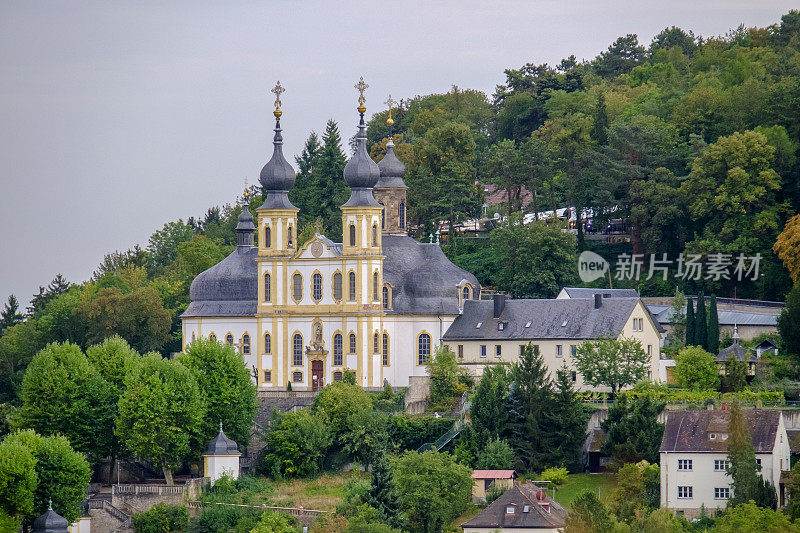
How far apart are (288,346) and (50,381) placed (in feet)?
43.8

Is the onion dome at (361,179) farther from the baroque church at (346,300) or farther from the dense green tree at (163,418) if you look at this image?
the dense green tree at (163,418)

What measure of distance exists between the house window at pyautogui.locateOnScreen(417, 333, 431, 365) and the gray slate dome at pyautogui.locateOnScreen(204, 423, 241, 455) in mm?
12812

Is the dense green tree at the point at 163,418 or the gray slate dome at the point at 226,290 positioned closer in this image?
the dense green tree at the point at 163,418

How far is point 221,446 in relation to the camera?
245ft

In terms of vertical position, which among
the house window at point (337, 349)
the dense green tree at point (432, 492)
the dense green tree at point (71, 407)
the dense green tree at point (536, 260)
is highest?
the dense green tree at point (536, 260)

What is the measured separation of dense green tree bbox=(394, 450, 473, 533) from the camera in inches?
2665

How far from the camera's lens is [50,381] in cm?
7650

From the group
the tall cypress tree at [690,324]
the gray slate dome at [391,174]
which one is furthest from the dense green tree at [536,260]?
the tall cypress tree at [690,324]

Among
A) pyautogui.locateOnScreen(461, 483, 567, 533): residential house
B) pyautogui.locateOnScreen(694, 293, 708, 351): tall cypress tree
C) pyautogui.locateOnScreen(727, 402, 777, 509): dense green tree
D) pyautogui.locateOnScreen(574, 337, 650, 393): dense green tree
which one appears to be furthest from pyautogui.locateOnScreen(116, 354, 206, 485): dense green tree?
pyautogui.locateOnScreen(694, 293, 708, 351): tall cypress tree

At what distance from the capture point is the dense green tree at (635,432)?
7119 centimetres

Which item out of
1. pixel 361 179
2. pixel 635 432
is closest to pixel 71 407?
pixel 361 179

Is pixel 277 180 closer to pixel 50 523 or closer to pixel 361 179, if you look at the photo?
pixel 361 179

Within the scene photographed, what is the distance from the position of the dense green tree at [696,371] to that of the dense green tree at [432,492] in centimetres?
1252

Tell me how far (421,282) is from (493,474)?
17105 millimetres
